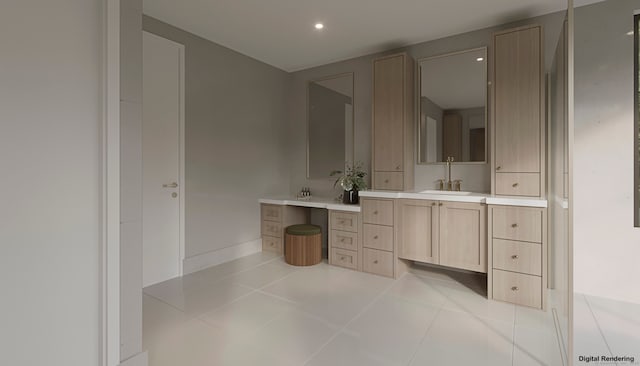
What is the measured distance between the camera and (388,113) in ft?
11.1

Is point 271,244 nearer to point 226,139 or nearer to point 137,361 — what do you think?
point 226,139

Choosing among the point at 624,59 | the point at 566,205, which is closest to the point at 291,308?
the point at 566,205

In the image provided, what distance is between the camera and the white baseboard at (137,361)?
60.6 inches

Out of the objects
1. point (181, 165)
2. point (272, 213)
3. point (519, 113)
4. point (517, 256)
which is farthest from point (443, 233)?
point (181, 165)

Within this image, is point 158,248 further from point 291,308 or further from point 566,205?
point 566,205

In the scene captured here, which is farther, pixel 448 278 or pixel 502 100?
pixel 448 278

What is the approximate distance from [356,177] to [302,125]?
1392 mm

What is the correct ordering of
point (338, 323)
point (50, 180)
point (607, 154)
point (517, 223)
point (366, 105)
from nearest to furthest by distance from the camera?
point (50, 180) → point (607, 154) → point (338, 323) → point (517, 223) → point (366, 105)

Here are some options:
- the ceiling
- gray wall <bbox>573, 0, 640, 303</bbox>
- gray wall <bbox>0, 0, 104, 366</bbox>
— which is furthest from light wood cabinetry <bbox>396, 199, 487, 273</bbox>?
gray wall <bbox>0, 0, 104, 366</bbox>

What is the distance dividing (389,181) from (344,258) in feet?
3.42

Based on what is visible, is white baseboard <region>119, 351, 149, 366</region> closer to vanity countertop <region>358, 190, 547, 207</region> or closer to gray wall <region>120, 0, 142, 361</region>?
gray wall <region>120, 0, 142, 361</region>

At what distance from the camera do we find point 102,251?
4.79ft

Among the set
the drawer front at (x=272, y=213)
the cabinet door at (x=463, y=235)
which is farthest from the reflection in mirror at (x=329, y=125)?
the cabinet door at (x=463, y=235)

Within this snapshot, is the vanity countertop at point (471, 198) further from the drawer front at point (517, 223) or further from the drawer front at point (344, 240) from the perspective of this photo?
the drawer front at point (344, 240)
